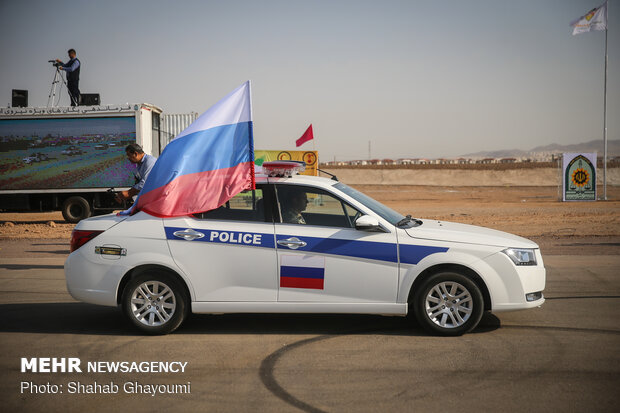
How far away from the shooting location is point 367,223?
6051 mm

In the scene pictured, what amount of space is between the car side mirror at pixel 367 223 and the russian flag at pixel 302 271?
1.64 ft

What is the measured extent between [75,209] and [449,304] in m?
17.1

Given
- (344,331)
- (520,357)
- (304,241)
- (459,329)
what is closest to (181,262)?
(304,241)

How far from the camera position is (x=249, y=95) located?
675 centimetres

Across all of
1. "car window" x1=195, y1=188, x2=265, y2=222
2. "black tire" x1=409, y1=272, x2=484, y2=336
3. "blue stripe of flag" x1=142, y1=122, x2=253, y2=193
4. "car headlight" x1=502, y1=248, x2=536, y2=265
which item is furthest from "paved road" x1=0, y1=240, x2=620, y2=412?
"blue stripe of flag" x1=142, y1=122, x2=253, y2=193

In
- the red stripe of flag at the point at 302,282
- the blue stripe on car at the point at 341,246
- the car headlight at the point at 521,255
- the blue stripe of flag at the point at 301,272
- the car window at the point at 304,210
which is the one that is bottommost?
the red stripe of flag at the point at 302,282

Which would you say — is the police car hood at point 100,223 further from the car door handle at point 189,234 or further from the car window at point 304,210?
the car window at point 304,210

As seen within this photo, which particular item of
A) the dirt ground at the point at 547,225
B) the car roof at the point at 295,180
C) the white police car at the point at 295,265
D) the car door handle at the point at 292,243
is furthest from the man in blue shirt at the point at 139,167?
the dirt ground at the point at 547,225

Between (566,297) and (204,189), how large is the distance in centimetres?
500

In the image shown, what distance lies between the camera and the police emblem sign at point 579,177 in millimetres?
27031

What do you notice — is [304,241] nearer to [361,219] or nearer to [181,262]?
[361,219]

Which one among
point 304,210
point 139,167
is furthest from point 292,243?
point 139,167

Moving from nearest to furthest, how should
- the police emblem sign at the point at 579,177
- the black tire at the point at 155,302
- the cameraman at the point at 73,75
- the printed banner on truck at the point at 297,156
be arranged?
the black tire at the point at 155,302, the cameraman at the point at 73,75, the printed banner on truck at the point at 297,156, the police emblem sign at the point at 579,177

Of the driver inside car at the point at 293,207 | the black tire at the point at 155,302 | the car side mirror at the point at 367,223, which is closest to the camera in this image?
the car side mirror at the point at 367,223
